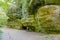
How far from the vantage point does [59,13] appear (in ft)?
18.8

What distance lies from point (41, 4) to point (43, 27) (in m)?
1.36

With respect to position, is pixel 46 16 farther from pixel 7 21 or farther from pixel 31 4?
pixel 7 21

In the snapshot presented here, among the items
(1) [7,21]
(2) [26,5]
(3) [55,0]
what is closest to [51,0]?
(3) [55,0]

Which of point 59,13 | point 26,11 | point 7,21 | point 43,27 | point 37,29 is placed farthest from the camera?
point 7,21

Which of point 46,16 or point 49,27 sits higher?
point 46,16

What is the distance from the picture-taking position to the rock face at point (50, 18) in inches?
227

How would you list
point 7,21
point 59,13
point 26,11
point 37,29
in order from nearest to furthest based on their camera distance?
point 59,13, point 37,29, point 26,11, point 7,21

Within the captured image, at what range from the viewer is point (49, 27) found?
6000mm

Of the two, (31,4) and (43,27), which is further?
(31,4)

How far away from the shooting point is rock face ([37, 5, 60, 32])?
5.78 meters

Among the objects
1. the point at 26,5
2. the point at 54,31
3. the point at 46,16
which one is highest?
the point at 26,5

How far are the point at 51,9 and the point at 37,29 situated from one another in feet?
4.69

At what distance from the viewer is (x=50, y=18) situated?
584 centimetres

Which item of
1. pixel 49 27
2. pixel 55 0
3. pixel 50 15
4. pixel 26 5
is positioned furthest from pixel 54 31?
pixel 26 5
